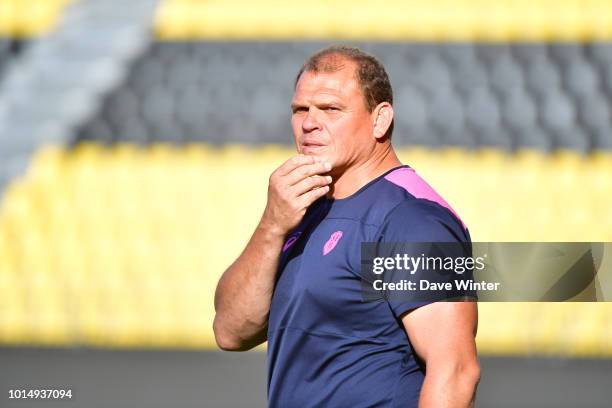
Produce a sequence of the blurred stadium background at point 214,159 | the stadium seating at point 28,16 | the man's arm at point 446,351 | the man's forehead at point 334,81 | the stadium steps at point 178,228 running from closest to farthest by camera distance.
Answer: the man's arm at point 446,351 → the man's forehead at point 334,81 → the blurred stadium background at point 214,159 → the stadium steps at point 178,228 → the stadium seating at point 28,16

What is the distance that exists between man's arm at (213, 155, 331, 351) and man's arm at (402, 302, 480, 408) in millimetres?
312

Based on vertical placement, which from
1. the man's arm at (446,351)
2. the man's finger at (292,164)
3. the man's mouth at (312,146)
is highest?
the man's mouth at (312,146)

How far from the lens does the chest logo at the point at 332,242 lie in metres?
1.95

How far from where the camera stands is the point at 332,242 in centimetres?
196

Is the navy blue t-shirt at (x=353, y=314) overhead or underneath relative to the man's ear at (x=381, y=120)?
underneath

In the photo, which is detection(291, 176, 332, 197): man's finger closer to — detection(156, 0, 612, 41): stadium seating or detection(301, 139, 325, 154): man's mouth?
detection(301, 139, 325, 154): man's mouth

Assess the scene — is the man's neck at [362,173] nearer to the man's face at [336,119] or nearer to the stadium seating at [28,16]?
the man's face at [336,119]

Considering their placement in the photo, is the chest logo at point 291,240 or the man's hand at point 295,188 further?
the chest logo at point 291,240

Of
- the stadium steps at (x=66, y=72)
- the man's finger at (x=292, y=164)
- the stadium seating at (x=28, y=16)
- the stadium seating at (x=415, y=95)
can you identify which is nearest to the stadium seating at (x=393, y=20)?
the stadium seating at (x=415, y=95)

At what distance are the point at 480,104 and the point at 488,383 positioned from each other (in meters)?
3.11

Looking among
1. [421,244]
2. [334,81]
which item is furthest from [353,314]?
[334,81]

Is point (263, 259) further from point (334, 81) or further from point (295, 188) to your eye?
point (334, 81)

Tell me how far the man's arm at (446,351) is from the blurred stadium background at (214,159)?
4.64 metres

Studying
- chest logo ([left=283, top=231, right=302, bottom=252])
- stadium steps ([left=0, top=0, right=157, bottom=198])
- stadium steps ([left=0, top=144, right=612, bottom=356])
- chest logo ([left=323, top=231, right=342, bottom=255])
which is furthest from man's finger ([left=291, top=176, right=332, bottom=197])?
stadium steps ([left=0, top=0, right=157, bottom=198])
